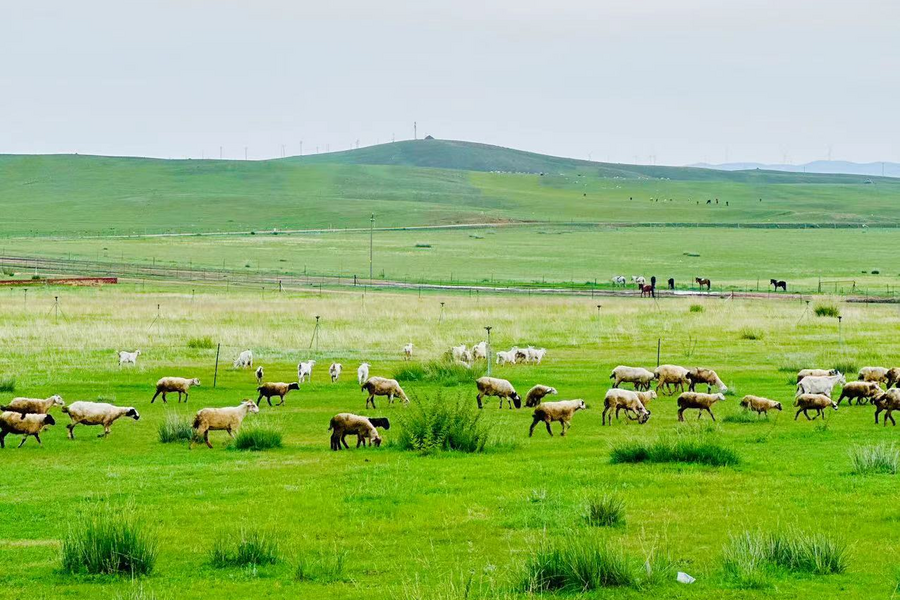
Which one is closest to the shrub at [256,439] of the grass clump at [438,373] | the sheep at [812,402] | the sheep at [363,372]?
the sheep at [363,372]

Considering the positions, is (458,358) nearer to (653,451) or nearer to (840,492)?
(653,451)

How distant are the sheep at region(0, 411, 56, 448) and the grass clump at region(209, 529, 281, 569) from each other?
29.0 feet

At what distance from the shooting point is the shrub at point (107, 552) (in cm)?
1216

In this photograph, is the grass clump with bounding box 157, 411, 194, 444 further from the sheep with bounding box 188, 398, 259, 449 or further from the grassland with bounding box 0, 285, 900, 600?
the sheep with bounding box 188, 398, 259, 449

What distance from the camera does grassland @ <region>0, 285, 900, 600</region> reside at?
1188 centimetres

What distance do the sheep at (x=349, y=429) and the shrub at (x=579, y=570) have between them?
867cm

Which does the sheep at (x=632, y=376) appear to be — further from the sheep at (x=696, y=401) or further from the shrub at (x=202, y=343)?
the shrub at (x=202, y=343)

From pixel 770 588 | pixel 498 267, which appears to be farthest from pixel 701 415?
pixel 498 267

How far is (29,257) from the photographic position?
10238 cm

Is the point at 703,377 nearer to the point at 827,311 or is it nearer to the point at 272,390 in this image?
the point at 272,390

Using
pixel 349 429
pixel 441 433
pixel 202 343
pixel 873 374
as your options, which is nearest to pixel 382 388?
pixel 349 429

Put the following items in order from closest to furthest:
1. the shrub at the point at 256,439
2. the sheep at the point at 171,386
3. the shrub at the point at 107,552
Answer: the shrub at the point at 107,552, the shrub at the point at 256,439, the sheep at the point at 171,386

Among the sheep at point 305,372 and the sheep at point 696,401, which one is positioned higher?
the sheep at point 696,401

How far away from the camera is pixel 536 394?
2531cm
